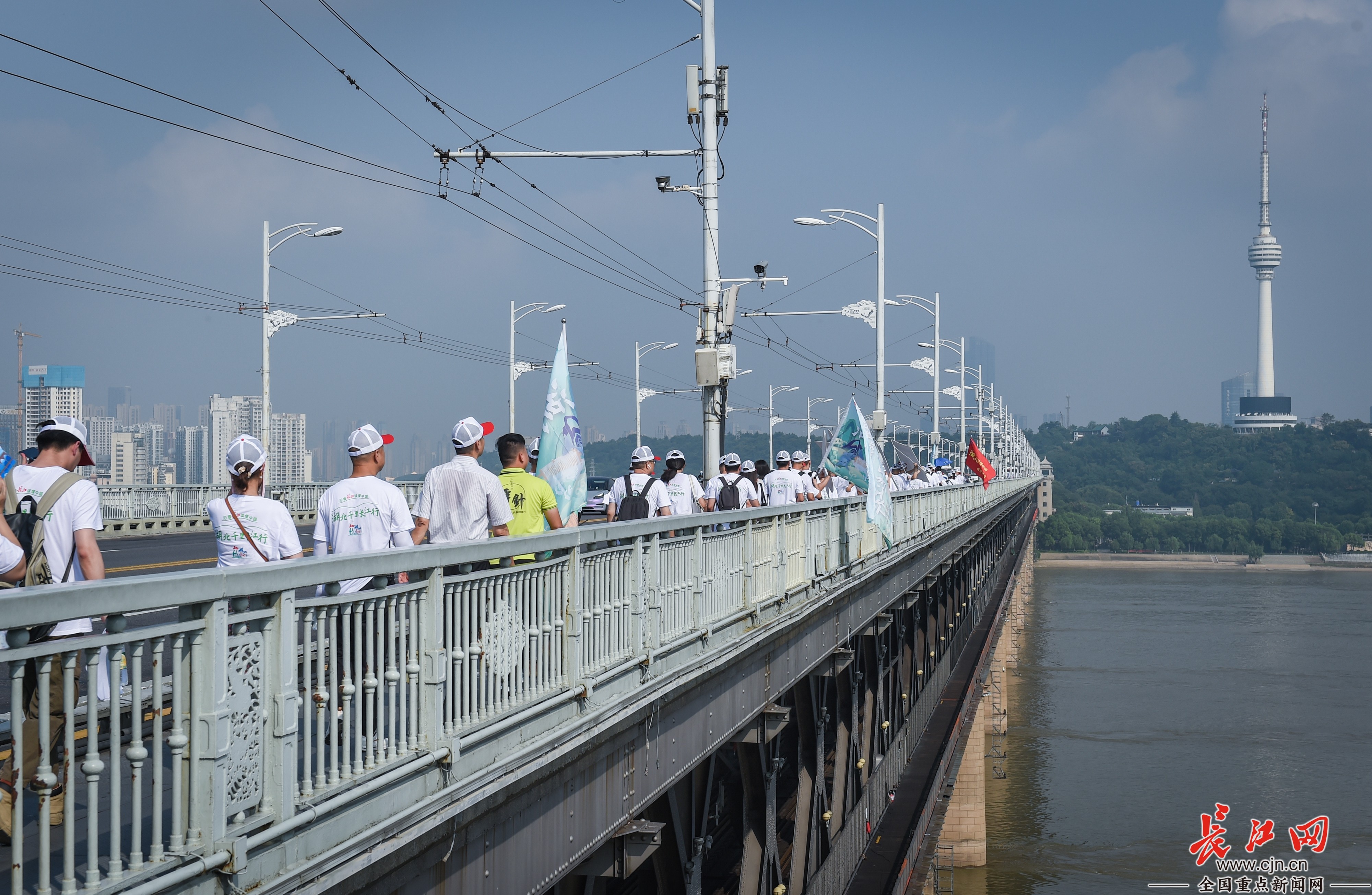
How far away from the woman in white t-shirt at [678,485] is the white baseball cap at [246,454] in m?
5.69

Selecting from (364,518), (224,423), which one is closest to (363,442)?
(364,518)

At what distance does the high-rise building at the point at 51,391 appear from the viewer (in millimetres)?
30922

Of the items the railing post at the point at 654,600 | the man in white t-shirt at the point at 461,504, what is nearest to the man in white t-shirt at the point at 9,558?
the man in white t-shirt at the point at 461,504

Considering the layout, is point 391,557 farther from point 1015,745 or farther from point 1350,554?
point 1350,554

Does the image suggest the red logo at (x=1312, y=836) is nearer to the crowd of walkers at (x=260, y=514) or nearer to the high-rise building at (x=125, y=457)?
the crowd of walkers at (x=260, y=514)

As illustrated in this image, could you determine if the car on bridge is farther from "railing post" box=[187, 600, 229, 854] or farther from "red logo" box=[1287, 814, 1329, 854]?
"railing post" box=[187, 600, 229, 854]

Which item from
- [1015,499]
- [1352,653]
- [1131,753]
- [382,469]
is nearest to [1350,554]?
[1352,653]

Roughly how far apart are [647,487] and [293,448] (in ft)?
151

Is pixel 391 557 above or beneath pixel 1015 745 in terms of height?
above

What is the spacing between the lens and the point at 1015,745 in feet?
155

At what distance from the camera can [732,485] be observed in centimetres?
1380

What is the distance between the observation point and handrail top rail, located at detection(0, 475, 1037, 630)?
299cm

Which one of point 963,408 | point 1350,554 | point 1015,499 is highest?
point 963,408

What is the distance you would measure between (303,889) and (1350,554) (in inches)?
6970
